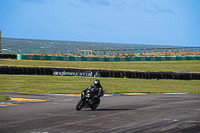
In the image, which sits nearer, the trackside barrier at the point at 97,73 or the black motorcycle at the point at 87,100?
the black motorcycle at the point at 87,100

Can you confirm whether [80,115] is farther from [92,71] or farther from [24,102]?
[92,71]

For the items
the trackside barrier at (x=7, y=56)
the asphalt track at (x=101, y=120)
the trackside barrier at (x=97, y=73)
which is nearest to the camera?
the asphalt track at (x=101, y=120)

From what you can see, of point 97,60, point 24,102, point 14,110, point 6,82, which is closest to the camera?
point 14,110

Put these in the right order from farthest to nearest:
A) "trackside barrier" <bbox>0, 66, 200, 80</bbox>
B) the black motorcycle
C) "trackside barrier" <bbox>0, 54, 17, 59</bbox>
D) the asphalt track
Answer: "trackside barrier" <bbox>0, 54, 17, 59</bbox> < "trackside barrier" <bbox>0, 66, 200, 80</bbox> < the black motorcycle < the asphalt track

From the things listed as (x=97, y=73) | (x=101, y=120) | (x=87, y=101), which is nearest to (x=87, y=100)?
(x=87, y=101)

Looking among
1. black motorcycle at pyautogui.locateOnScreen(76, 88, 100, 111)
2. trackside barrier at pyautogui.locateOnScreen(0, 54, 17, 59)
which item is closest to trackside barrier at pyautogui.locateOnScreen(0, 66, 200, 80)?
trackside barrier at pyautogui.locateOnScreen(0, 54, 17, 59)

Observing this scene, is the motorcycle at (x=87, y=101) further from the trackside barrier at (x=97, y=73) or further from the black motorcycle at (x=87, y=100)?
the trackside barrier at (x=97, y=73)

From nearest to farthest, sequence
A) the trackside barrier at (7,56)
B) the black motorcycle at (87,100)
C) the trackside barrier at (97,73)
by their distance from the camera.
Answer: the black motorcycle at (87,100) → the trackside barrier at (97,73) → the trackside barrier at (7,56)

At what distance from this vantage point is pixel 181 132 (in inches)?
370

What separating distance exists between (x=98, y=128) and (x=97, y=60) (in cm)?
3988

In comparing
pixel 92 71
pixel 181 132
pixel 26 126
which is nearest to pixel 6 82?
pixel 92 71

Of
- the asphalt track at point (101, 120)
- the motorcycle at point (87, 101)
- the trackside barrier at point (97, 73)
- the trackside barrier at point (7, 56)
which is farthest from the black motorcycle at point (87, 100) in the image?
the trackside barrier at point (7, 56)

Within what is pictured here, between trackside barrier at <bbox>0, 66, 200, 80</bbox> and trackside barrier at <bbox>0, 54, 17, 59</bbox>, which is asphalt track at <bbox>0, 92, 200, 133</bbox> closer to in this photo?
trackside barrier at <bbox>0, 66, 200, 80</bbox>

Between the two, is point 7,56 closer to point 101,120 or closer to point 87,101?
point 87,101
